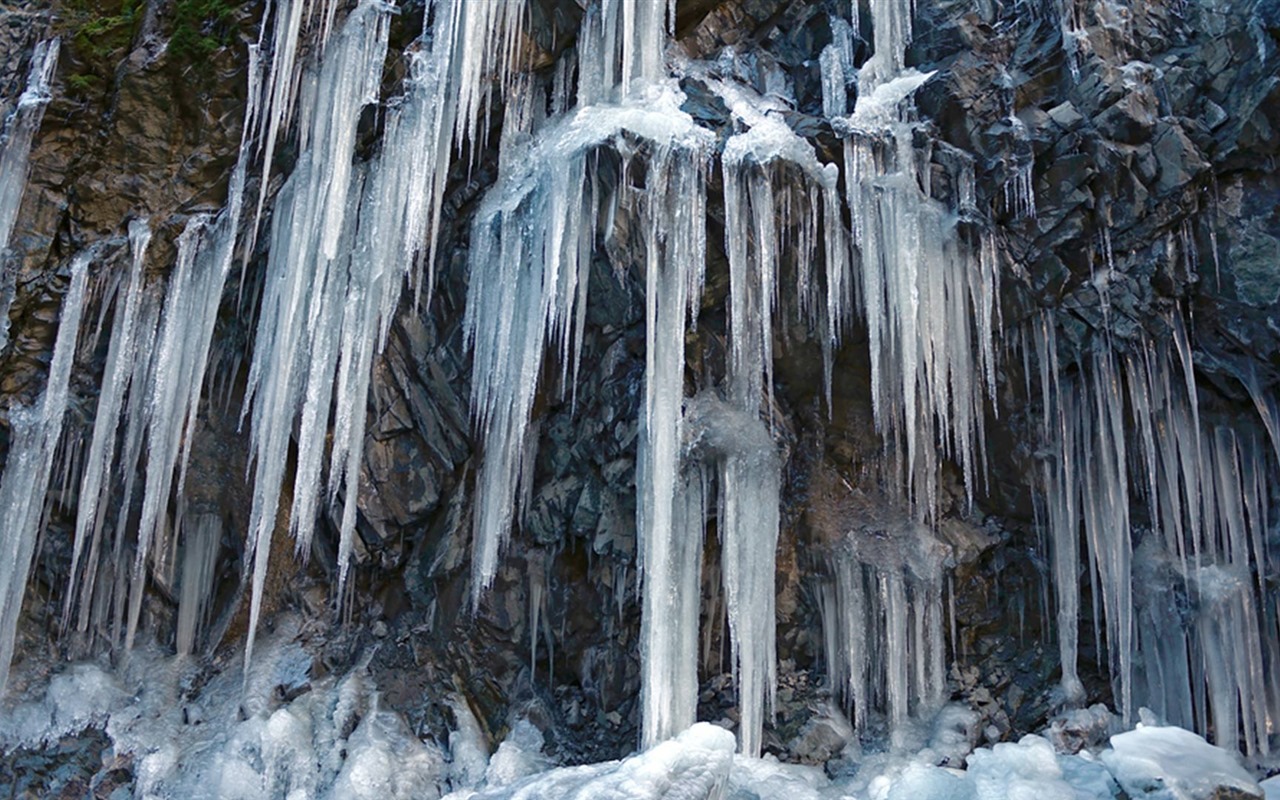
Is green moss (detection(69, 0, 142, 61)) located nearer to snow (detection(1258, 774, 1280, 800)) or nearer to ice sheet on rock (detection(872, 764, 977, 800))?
ice sheet on rock (detection(872, 764, 977, 800))

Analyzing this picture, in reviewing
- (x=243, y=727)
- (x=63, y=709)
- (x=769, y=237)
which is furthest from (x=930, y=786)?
(x=63, y=709)

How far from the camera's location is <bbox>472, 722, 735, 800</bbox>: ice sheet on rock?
6605mm

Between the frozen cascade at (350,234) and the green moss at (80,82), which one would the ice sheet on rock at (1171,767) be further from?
the green moss at (80,82)

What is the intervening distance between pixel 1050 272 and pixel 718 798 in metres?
6.08

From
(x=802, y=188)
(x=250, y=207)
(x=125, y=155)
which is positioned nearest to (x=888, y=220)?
(x=802, y=188)

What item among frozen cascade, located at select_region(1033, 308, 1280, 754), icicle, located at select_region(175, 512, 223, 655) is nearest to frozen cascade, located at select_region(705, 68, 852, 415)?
frozen cascade, located at select_region(1033, 308, 1280, 754)

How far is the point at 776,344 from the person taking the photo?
36.9 ft

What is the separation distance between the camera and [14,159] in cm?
1186

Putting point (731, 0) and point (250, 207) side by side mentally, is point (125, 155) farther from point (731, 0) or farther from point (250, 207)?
point (731, 0)

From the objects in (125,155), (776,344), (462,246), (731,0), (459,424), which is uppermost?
(731,0)

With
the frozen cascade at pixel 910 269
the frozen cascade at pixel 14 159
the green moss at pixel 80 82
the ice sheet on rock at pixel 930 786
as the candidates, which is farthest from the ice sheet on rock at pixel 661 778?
the green moss at pixel 80 82

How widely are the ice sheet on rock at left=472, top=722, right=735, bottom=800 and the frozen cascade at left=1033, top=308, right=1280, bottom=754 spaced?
5203 millimetres

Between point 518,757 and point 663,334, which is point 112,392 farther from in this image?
point 663,334

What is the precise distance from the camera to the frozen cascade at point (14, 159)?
1182cm
